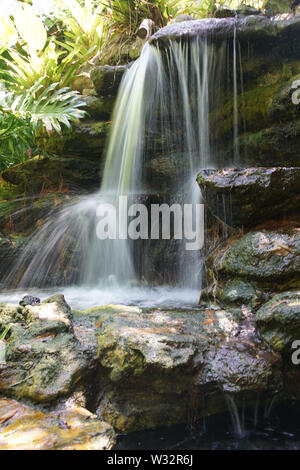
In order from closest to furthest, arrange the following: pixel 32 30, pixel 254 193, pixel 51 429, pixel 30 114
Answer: pixel 51 429
pixel 254 193
pixel 30 114
pixel 32 30

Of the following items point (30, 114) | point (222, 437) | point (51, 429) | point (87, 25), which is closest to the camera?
point (51, 429)

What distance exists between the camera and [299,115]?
12.9 ft

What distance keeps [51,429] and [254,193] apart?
7.09ft

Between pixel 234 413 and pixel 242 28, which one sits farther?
pixel 242 28

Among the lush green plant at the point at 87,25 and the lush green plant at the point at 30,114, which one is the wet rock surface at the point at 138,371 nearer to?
the lush green plant at the point at 30,114

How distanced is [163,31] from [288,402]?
468 centimetres

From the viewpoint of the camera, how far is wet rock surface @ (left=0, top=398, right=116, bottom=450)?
4.58 ft

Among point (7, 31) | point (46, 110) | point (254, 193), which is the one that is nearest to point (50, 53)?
point (7, 31)

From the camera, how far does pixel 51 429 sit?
58.7 inches

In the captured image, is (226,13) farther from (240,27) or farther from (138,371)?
(138,371)

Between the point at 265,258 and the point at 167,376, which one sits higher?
the point at 265,258

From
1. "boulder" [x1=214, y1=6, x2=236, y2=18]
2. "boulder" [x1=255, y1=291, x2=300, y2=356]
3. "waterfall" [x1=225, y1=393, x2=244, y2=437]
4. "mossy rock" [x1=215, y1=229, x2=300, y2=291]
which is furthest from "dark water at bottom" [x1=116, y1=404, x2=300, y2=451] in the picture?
"boulder" [x1=214, y1=6, x2=236, y2=18]

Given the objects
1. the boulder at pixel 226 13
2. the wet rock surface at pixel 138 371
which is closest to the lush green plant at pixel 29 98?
the boulder at pixel 226 13

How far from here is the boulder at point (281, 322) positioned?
191 centimetres
